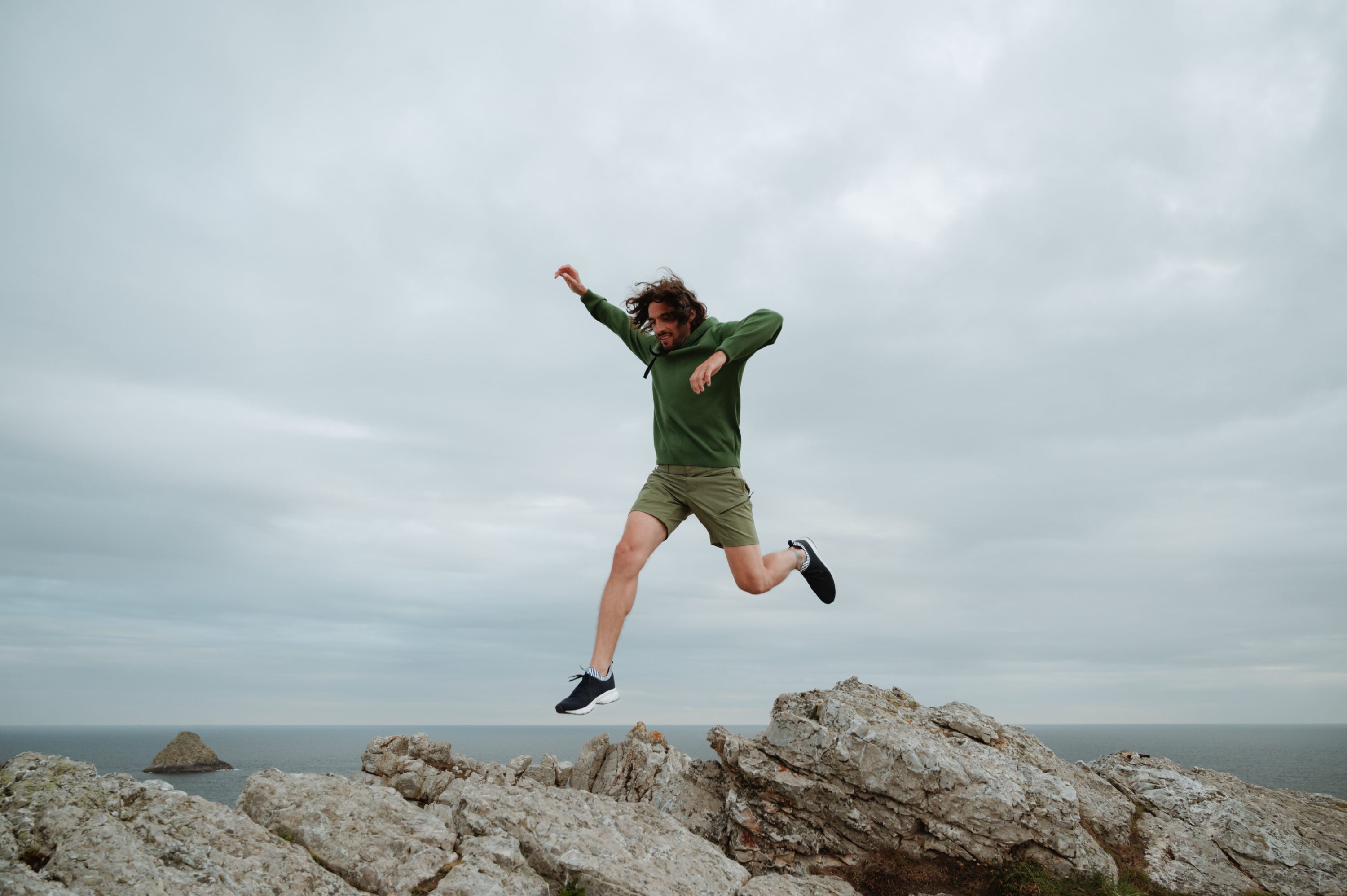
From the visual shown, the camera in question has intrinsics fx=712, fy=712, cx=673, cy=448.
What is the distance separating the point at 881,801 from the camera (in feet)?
23.4

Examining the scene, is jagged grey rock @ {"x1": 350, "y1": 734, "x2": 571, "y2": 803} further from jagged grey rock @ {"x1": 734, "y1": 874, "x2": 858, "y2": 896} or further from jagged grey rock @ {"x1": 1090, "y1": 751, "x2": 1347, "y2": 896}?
A: jagged grey rock @ {"x1": 1090, "y1": 751, "x2": 1347, "y2": 896}

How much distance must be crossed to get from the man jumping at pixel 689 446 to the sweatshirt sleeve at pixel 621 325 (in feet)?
0.05

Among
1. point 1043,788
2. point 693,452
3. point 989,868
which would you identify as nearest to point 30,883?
point 693,452

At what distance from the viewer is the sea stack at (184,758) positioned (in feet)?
216

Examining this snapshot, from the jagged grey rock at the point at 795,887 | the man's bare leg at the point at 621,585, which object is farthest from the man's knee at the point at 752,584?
the jagged grey rock at the point at 795,887

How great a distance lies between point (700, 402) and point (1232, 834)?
7.56m

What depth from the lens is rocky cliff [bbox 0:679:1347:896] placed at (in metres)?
4.64

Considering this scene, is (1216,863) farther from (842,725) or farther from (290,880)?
(290,880)

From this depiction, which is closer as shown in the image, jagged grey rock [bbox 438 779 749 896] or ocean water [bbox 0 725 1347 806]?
jagged grey rock [bbox 438 779 749 896]

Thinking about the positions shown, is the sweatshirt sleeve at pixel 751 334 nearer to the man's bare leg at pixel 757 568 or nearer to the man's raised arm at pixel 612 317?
the man's raised arm at pixel 612 317

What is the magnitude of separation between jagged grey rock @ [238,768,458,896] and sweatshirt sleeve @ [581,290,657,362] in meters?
4.89

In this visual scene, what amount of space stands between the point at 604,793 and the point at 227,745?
19752 centimetres

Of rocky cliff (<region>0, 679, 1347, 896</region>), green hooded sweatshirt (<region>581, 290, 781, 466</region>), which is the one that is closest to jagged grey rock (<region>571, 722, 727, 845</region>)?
rocky cliff (<region>0, 679, 1347, 896</region>)

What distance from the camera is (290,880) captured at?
A: 15.1 feet
